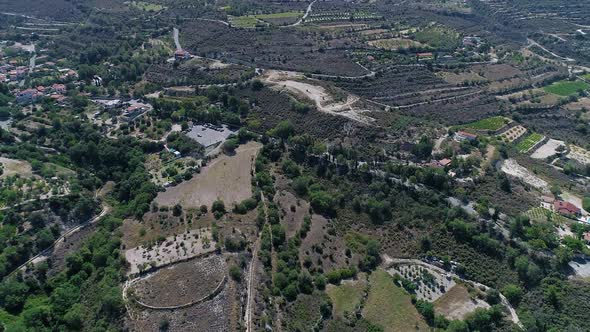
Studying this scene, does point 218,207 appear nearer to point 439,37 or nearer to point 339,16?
point 439,37

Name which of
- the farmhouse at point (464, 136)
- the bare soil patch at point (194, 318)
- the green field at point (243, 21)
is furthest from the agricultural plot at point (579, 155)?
the green field at point (243, 21)

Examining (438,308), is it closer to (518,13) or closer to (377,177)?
(377,177)

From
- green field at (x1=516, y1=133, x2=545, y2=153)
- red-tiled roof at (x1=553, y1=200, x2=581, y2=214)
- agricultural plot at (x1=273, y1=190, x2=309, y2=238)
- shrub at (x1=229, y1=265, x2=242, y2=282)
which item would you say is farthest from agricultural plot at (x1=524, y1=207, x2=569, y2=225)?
shrub at (x1=229, y1=265, x2=242, y2=282)

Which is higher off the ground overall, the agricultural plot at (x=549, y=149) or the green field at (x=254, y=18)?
the green field at (x=254, y=18)

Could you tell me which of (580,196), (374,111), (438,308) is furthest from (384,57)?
(438,308)

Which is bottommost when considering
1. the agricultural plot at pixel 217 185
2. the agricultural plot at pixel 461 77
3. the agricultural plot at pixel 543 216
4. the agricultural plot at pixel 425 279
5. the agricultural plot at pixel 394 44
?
the agricultural plot at pixel 425 279

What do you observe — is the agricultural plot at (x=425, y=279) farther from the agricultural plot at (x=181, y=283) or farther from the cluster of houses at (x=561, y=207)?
the cluster of houses at (x=561, y=207)

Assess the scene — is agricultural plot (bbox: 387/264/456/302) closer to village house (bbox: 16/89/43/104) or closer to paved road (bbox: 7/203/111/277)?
paved road (bbox: 7/203/111/277)
